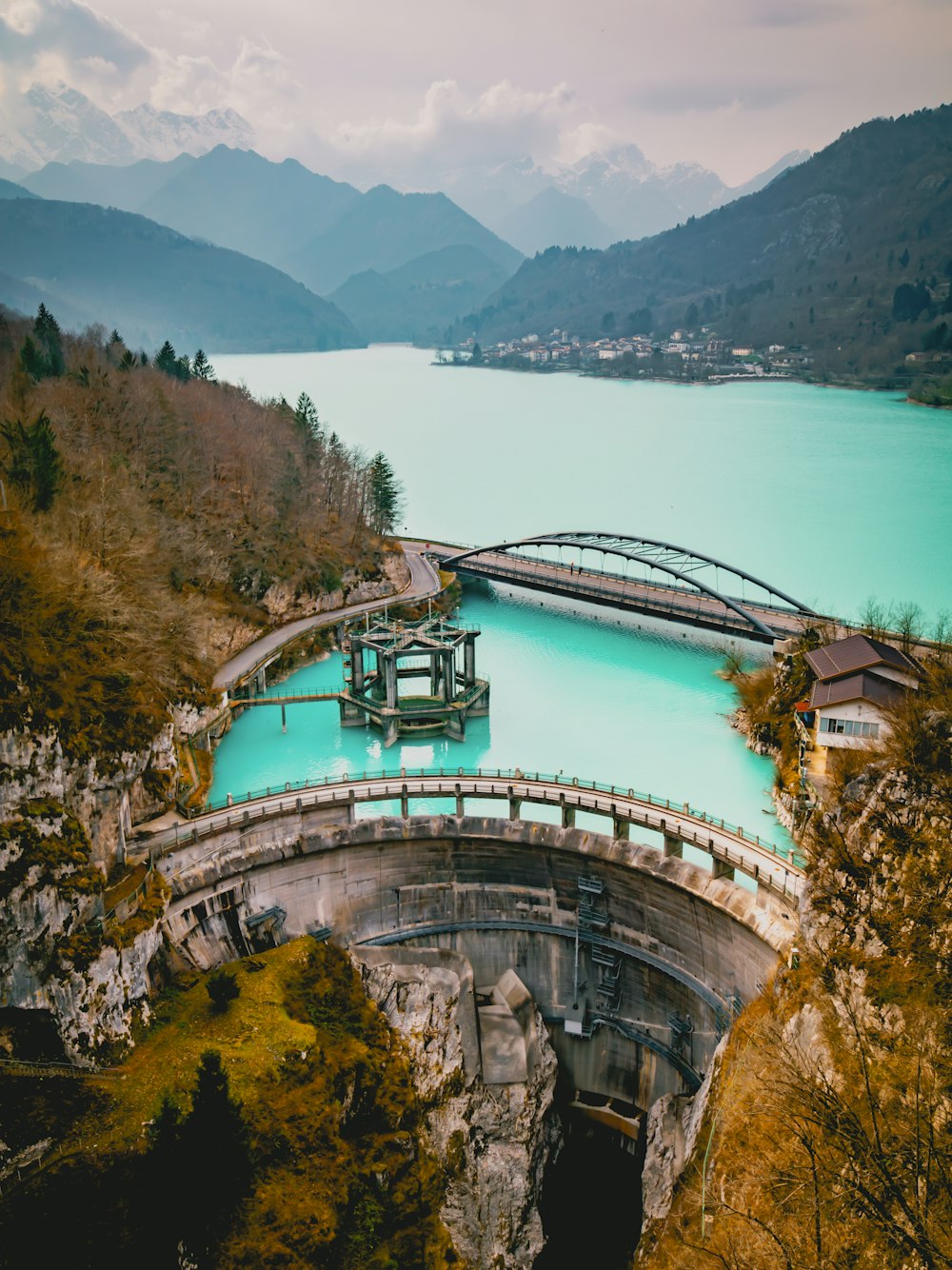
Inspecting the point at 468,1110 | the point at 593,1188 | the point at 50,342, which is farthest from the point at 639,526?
the point at 468,1110

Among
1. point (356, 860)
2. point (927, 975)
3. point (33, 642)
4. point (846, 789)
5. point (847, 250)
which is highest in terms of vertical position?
point (847, 250)

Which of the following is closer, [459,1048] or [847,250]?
[459,1048]

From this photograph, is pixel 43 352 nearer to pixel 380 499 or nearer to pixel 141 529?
pixel 380 499

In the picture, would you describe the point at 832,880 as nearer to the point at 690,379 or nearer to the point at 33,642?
the point at 33,642

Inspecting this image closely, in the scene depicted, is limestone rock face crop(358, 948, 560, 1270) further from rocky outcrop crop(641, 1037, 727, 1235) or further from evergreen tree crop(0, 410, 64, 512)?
evergreen tree crop(0, 410, 64, 512)

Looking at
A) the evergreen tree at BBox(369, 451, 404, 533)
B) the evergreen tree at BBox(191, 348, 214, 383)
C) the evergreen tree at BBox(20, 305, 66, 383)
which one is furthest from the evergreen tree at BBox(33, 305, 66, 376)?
the evergreen tree at BBox(369, 451, 404, 533)

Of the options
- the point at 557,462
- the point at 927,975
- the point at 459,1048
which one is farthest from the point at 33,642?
the point at 557,462
